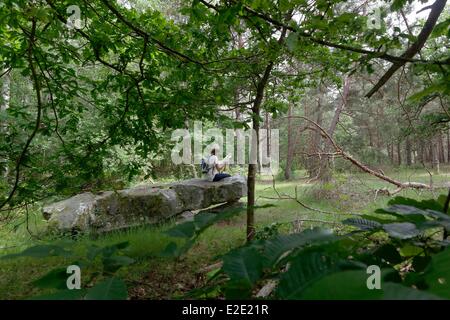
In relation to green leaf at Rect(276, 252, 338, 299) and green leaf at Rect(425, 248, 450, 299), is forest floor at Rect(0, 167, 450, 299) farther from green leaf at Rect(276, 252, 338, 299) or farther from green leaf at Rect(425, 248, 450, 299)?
green leaf at Rect(425, 248, 450, 299)

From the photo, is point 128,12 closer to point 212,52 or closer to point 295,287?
point 212,52

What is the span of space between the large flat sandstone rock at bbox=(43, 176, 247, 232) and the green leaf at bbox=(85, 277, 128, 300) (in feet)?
21.8

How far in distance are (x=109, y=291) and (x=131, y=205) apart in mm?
7077

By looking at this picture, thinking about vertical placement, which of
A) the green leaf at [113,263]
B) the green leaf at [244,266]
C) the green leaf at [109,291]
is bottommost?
the green leaf at [109,291]

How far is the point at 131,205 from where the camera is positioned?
24.1ft

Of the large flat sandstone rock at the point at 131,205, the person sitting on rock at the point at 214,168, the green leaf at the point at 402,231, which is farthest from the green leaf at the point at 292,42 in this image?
the person sitting on rock at the point at 214,168

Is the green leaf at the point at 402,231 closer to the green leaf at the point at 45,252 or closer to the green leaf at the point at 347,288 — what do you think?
the green leaf at the point at 347,288

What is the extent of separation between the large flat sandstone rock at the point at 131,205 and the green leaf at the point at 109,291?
664cm

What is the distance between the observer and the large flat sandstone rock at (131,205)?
21.9ft

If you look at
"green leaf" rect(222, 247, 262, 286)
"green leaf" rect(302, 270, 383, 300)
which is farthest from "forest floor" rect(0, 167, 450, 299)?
"green leaf" rect(302, 270, 383, 300)
